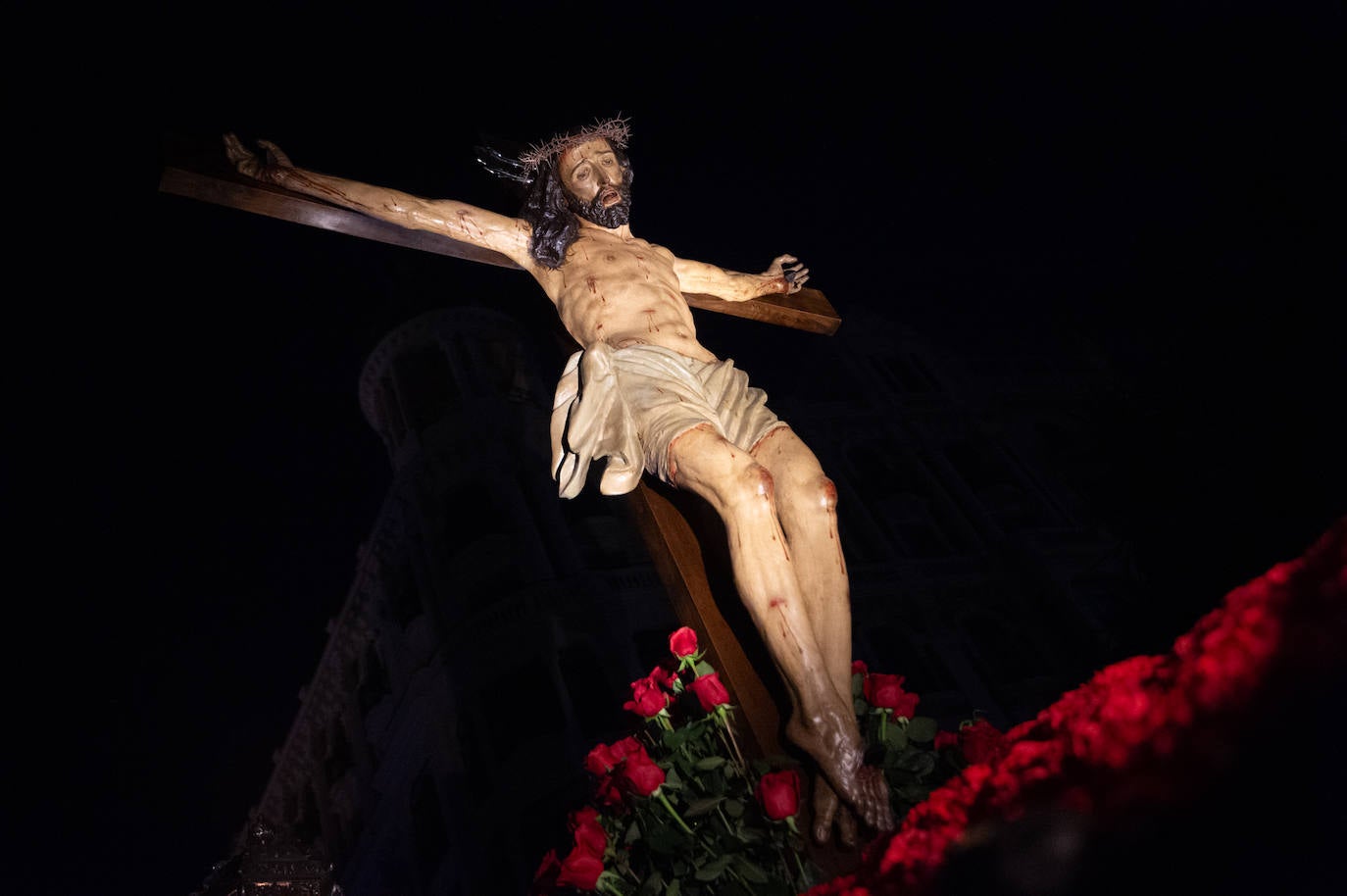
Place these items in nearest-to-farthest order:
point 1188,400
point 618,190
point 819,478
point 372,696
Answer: point 819,478, point 618,190, point 1188,400, point 372,696

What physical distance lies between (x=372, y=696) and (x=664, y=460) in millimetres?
19498

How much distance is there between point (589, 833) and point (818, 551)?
1213 mm

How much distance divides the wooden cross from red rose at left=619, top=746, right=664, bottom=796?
0.44m

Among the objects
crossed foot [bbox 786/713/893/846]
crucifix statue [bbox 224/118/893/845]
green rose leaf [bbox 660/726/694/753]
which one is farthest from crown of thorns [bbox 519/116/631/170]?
crossed foot [bbox 786/713/893/846]

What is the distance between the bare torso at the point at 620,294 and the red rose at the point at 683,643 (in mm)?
1428

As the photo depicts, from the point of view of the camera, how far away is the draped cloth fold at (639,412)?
9.87ft

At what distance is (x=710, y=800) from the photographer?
219 cm

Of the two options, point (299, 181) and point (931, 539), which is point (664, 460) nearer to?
point (299, 181)

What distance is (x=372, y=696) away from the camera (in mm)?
19234

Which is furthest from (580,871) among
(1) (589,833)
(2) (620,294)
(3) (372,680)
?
(3) (372,680)

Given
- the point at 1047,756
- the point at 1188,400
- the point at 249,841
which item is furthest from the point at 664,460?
the point at 1188,400

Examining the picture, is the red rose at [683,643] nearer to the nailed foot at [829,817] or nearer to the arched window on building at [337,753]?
the nailed foot at [829,817]

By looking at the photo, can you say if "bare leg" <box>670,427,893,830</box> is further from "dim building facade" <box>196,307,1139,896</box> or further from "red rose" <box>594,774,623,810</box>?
"dim building facade" <box>196,307,1139,896</box>

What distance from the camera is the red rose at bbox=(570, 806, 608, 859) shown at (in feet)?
7.20
